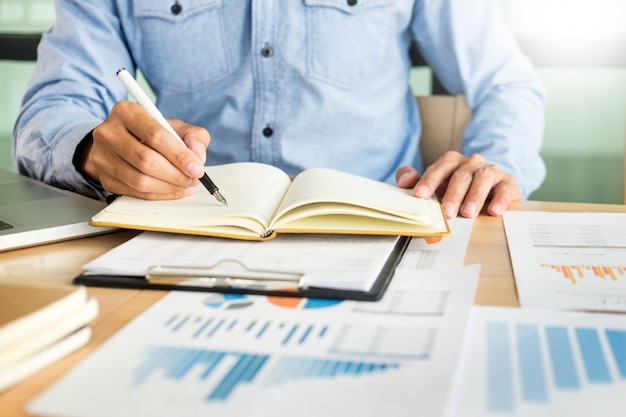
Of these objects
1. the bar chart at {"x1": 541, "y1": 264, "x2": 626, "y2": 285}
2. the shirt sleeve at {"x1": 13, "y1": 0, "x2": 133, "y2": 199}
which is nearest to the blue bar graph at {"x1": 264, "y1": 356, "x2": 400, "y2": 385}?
the bar chart at {"x1": 541, "y1": 264, "x2": 626, "y2": 285}

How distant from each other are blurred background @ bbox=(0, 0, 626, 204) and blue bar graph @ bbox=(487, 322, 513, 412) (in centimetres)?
179

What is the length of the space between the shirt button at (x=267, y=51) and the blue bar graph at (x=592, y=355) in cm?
95

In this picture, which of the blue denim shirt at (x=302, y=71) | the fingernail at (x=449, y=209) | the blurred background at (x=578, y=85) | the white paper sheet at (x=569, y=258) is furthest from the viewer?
the blurred background at (x=578, y=85)

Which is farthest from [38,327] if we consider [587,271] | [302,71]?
[302,71]

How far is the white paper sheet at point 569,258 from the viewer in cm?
65

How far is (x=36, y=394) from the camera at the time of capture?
1.59 ft

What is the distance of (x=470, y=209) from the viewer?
97cm

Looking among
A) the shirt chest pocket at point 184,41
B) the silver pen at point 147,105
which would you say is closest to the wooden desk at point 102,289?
the silver pen at point 147,105

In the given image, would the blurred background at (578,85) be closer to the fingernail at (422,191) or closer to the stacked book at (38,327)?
the fingernail at (422,191)

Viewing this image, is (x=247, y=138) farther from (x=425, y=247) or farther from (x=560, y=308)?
(x=560, y=308)

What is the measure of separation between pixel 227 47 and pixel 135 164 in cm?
60

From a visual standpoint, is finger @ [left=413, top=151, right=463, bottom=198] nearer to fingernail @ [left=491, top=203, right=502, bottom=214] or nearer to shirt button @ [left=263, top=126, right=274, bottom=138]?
fingernail @ [left=491, top=203, right=502, bottom=214]

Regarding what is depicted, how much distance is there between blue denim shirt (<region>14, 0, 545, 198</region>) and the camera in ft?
4.52

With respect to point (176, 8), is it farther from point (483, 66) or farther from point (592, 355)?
point (592, 355)
